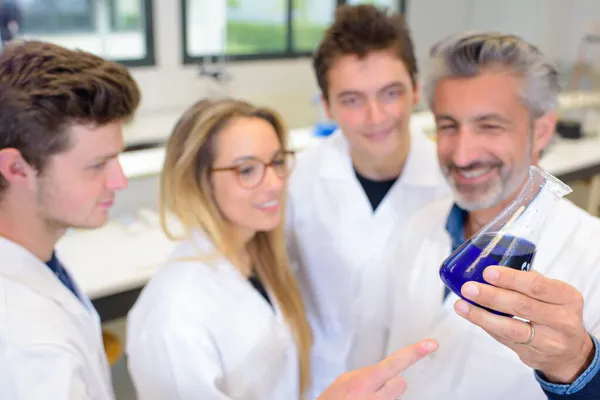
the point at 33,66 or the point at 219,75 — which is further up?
the point at 33,66

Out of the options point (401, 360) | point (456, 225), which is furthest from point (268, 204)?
point (401, 360)

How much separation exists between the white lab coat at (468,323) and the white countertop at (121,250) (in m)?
0.86

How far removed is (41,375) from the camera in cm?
87

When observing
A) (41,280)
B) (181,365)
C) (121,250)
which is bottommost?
(121,250)

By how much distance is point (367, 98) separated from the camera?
1572 mm

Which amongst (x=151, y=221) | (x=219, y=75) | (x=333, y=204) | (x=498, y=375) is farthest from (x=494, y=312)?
(x=219, y=75)

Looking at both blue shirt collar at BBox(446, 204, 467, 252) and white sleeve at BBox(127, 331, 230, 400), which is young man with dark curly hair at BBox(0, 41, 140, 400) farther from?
blue shirt collar at BBox(446, 204, 467, 252)

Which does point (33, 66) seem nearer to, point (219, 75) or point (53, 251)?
point (53, 251)

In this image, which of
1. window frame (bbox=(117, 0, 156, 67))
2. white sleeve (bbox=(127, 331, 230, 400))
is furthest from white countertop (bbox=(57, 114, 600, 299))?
window frame (bbox=(117, 0, 156, 67))

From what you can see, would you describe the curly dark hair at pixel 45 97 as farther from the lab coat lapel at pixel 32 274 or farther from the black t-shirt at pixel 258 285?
the black t-shirt at pixel 258 285

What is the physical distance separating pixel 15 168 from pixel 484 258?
2.68ft

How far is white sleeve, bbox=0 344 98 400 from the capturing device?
0.86 metres

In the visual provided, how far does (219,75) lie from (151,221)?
2553 millimetres

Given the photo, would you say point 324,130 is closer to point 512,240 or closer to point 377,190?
point 377,190
